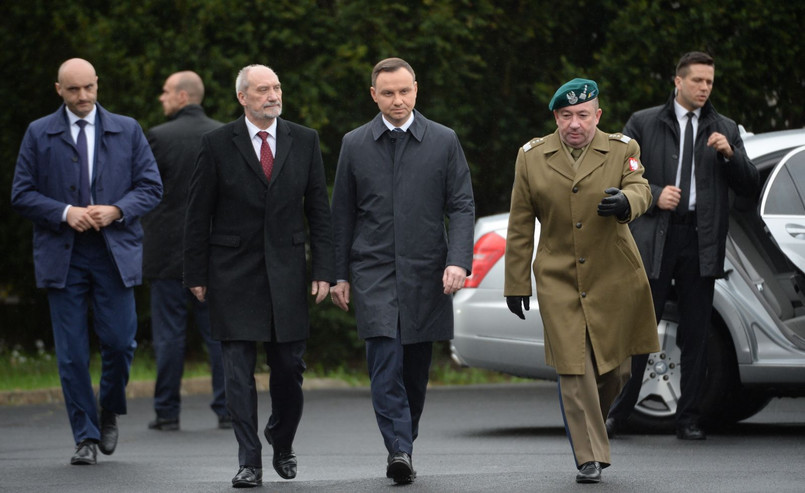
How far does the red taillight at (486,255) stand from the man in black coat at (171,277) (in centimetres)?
188

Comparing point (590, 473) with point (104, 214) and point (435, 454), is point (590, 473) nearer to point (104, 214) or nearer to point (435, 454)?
point (435, 454)

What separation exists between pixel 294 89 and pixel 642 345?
721cm

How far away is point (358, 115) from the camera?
14.2m

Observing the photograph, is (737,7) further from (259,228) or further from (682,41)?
(259,228)

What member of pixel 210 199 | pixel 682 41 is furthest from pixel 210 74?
pixel 210 199

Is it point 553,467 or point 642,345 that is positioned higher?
point 642,345

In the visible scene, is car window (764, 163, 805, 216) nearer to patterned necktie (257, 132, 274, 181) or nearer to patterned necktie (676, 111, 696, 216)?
patterned necktie (676, 111, 696, 216)

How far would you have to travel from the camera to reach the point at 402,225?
24.2 feet

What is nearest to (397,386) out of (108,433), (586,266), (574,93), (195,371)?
(586,266)

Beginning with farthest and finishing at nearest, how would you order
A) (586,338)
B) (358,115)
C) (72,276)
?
(358,115) < (72,276) < (586,338)

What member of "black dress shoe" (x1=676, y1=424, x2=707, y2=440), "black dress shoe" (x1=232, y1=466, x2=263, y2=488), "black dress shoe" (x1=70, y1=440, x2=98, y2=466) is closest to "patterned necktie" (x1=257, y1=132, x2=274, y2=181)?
"black dress shoe" (x1=232, y1=466, x2=263, y2=488)

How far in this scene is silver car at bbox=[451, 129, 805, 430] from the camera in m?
8.70

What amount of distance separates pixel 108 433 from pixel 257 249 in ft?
6.03

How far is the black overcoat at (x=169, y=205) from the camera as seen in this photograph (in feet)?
33.8
